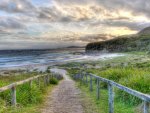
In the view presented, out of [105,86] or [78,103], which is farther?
[105,86]

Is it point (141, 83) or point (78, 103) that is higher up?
point (141, 83)

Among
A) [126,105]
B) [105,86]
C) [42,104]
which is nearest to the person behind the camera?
[126,105]

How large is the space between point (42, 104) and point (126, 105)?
3.16m

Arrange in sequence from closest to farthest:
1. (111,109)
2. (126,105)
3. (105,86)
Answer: (111,109), (126,105), (105,86)

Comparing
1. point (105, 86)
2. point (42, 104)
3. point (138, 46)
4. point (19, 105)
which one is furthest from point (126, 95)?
point (138, 46)

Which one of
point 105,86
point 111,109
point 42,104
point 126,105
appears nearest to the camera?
point 111,109

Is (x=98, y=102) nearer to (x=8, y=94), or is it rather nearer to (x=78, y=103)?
(x=78, y=103)

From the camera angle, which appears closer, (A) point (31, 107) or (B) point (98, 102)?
(A) point (31, 107)

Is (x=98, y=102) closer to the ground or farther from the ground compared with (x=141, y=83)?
closer to the ground

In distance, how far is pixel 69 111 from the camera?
10078mm

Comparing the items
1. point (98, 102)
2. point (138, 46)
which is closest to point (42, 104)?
point (98, 102)

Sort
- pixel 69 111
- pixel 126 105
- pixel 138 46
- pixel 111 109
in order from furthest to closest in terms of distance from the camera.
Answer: pixel 138 46 → pixel 126 105 → pixel 69 111 → pixel 111 109

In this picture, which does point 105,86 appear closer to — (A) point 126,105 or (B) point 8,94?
(A) point 126,105

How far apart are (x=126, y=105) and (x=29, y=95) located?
3.66 m
